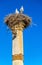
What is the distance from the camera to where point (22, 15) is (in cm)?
1836

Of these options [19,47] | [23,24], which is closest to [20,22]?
[23,24]

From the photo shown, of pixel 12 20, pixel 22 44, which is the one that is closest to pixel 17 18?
pixel 12 20

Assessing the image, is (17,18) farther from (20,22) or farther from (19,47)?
(19,47)

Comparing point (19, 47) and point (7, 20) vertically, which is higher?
point (7, 20)

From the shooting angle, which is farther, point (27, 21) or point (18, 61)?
point (27, 21)

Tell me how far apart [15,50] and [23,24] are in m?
1.66

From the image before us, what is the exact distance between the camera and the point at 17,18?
1817 cm

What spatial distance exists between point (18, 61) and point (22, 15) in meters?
2.68

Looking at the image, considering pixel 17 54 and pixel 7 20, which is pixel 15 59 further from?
pixel 7 20

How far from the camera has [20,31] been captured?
18.2 metres

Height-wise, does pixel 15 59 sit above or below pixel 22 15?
below

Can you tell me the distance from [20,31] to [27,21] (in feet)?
2.56

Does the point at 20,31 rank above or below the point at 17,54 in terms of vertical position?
above

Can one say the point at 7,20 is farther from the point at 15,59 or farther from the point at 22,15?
the point at 15,59
